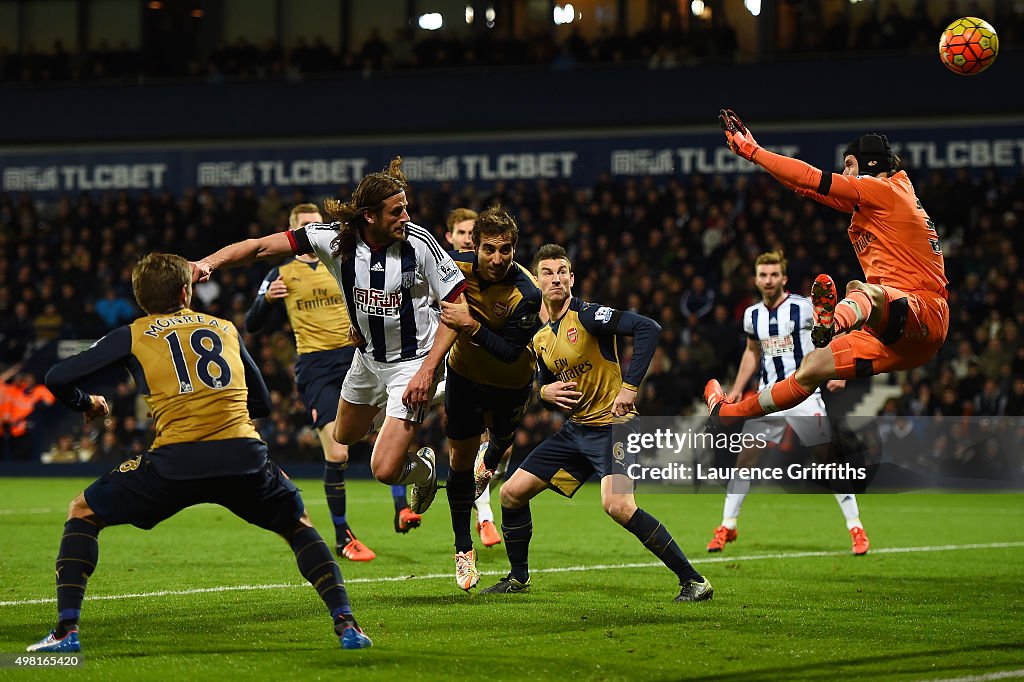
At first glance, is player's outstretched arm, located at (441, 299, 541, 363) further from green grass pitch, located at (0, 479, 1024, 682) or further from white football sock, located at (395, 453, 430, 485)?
green grass pitch, located at (0, 479, 1024, 682)

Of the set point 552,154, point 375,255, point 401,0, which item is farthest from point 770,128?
point 375,255

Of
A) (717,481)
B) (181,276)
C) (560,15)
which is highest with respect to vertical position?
(560,15)

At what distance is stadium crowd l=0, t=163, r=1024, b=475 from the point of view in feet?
67.2

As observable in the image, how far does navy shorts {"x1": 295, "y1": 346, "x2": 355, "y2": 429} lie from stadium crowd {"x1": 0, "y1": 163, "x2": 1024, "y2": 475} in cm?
958

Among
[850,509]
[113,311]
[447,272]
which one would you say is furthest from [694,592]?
[113,311]

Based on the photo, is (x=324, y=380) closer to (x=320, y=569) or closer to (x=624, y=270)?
(x=320, y=569)

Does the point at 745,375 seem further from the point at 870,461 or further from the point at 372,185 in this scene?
the point at 870,461

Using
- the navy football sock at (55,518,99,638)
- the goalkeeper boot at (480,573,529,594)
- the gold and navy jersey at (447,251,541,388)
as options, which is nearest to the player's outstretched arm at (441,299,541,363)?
the gold and navy jersey at (447,251,541,388)

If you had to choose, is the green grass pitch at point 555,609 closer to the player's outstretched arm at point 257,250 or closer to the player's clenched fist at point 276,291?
the player's outstretched arm at point 257,250

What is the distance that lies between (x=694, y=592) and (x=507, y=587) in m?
1.19

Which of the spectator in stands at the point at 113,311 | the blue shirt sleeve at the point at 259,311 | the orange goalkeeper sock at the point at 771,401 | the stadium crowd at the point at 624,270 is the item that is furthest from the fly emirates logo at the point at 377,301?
the spectator in stands at the point at 113,311

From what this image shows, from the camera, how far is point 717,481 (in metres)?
18.7

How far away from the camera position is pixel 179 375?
19.3 feet

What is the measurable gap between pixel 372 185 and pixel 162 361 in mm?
1977
